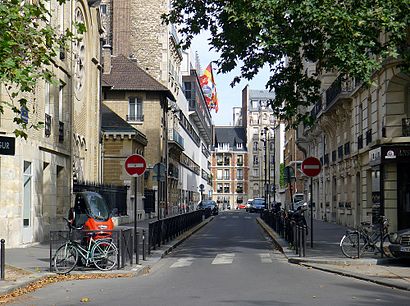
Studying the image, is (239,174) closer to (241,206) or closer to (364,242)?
(241,206)

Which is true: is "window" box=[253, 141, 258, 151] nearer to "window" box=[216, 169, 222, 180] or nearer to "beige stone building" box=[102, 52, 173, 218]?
"window" box=[216, 169, 222, 180]

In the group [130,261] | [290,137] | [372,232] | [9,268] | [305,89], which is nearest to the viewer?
[9,268]

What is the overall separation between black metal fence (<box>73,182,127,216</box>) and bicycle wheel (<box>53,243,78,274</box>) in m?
15.6

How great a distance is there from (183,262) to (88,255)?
400cm

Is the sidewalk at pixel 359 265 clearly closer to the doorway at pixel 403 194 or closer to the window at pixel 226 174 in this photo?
the doorway at pixel 403 194

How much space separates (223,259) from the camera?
19.9m

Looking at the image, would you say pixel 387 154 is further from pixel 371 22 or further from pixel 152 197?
pixel 152 197

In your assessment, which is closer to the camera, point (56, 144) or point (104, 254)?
point (104, 254)

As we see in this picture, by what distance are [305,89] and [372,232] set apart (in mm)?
4932

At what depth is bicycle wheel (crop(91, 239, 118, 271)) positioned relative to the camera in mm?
16172

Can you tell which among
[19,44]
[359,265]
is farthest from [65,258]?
[359,265]

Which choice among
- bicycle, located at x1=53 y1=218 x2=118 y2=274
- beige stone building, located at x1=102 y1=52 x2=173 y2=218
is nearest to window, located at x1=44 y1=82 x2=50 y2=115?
bicycle, located at x1=53 y1=218 x2=118 y2=274

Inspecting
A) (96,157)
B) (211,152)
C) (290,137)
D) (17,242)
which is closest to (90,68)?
(96,157)

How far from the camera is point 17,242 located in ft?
73.4
